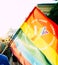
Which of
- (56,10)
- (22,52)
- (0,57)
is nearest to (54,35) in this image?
(22,52)

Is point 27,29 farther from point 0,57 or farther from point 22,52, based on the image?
point 0,57

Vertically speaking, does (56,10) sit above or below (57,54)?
below

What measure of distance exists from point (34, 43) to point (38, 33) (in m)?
0.18

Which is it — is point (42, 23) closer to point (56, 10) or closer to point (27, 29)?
point (27, 29)

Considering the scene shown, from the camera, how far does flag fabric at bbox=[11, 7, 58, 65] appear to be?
5.76 meters

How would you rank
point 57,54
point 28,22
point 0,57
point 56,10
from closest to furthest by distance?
1. point 0,57
2. point 57,54
3. point 28,22
4. point 56,10

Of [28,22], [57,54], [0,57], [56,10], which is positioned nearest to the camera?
[0,57]

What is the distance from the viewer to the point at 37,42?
5922mm

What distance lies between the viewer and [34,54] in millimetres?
5805

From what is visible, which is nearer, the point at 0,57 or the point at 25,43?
the point at 0,57

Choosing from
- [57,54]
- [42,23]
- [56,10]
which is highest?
[42,23]

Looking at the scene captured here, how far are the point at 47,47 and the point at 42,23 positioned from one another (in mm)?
424

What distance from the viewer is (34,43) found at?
5.94 meters

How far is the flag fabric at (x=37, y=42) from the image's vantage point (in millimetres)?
5762
